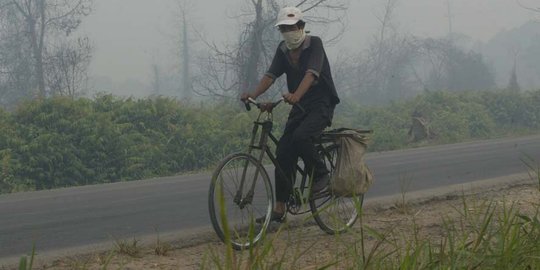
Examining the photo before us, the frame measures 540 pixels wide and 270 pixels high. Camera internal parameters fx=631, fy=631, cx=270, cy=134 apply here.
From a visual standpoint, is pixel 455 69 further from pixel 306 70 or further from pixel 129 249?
pixel 129 249

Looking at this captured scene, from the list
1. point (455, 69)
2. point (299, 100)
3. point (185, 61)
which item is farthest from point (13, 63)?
point (455, 69)

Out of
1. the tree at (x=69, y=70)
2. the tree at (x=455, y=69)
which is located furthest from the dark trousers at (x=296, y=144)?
the tree at (x=455, y=69)

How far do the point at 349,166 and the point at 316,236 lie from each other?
74cm

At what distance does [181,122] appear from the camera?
1762 centimetres

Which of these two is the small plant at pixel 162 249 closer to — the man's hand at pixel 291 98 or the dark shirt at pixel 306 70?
the man's hand at pixel 291 98

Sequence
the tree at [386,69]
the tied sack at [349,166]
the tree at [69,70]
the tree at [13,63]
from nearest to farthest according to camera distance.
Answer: the tied sack at [349,166] → the tree at [69,70] → the tree at [13,63] → the tree at [386,69]

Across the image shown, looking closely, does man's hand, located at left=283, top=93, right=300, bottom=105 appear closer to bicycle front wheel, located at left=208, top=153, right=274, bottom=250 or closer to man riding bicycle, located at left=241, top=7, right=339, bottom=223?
man riding bicycle, located at left=241, top=7, right=339, bottom=223

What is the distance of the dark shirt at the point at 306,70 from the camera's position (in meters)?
5.61

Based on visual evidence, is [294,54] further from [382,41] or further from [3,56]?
[382,41]

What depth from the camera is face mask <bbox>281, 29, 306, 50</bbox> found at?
5574 millimetres

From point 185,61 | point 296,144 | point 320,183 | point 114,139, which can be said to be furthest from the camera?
point 185,61

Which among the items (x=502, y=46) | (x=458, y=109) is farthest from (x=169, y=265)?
(x=502, y=46)

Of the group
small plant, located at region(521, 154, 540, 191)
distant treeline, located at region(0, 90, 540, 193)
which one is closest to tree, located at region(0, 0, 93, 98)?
distant treeline, located at region(0, 90, 540, 193)

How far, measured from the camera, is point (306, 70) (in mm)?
5629
